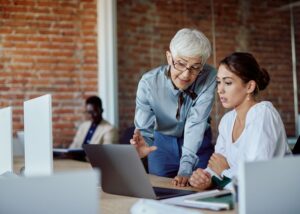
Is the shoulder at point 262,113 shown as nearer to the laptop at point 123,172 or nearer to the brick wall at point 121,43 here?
the laptop at point 123,172

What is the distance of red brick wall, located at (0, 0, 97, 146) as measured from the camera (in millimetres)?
5758

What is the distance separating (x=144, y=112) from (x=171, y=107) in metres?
0.14

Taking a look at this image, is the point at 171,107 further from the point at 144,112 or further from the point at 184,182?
the point at 184,182

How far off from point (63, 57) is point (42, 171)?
13.5ft

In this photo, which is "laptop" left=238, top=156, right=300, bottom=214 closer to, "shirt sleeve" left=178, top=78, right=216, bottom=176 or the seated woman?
the seated woman

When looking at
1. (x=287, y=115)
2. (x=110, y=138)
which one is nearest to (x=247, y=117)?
(x=110, y=138)

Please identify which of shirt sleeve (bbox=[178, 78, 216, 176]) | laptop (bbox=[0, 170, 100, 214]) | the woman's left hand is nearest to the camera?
laptop (bbox=[0, 170, 100, 214])

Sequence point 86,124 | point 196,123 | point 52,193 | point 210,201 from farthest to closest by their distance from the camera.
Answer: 1. point 86,124
2. point 196,123
3. point 210,201
4. point 52,193

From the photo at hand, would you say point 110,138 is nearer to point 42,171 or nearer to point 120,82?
point 120,82

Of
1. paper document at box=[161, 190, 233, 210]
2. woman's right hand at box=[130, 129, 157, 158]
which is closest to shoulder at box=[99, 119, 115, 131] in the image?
woman's right hand at box=[130, 129, 157, 158]

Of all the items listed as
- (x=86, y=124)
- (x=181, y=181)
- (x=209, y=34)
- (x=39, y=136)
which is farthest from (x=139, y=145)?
(x=209, y=34)

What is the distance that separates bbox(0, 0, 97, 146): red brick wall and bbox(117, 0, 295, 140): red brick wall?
390 millimetres

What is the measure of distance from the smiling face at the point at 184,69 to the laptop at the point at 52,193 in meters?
1.56

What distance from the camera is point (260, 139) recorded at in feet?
6.79
